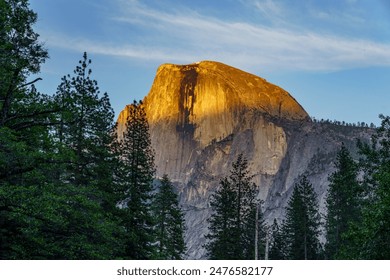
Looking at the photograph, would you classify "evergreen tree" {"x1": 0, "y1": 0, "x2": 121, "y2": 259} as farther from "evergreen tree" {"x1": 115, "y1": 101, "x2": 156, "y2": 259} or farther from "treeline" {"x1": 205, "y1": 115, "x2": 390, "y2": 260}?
"evergreen tree" {"x1": 115, "y1": 101, "x2": 156, "y2": 259}

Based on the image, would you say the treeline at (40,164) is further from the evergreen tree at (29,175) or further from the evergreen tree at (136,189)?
the evergreen tree at (136,189)

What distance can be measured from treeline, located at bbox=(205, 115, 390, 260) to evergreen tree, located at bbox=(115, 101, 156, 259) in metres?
9.93

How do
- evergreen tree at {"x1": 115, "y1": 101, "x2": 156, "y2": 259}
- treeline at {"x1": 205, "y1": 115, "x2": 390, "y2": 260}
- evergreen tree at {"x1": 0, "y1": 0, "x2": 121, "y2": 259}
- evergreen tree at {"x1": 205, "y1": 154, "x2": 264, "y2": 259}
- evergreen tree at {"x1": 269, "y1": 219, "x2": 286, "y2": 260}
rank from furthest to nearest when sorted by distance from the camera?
evergreen tree at {"x1": 269, "y1": 219, "x2": 286, "y2": 260} → evergreen tree at {"x1": 205, "y1": 154, "x2": 264, "y2": 259} → evergreen tree at {"x1": 115, "y1": 101, "x2": 156, "y2": 259} → treeline at {"x1": 205, "y1": 115, "x2": 390, "y2": 260} → evergreen tree at {"x1": 0, "y1": 0, "x2": 121, "y2": 259}

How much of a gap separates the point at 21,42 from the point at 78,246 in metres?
6.74

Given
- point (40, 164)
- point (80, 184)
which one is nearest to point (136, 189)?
point (80, 184)

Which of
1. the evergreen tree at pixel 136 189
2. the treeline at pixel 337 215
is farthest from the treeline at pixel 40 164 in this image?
the treeline at pixel 337 215

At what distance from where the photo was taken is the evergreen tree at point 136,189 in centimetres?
2944

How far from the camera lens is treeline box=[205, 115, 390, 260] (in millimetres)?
18469

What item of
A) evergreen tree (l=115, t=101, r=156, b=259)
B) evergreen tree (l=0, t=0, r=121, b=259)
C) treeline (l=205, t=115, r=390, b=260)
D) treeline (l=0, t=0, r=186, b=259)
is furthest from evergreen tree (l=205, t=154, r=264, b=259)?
evergreen tree (l=0, t=0, r=121, b=259)

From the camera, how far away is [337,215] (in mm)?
50688

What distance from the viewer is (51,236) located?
15.2 meters

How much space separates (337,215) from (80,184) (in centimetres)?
3570
